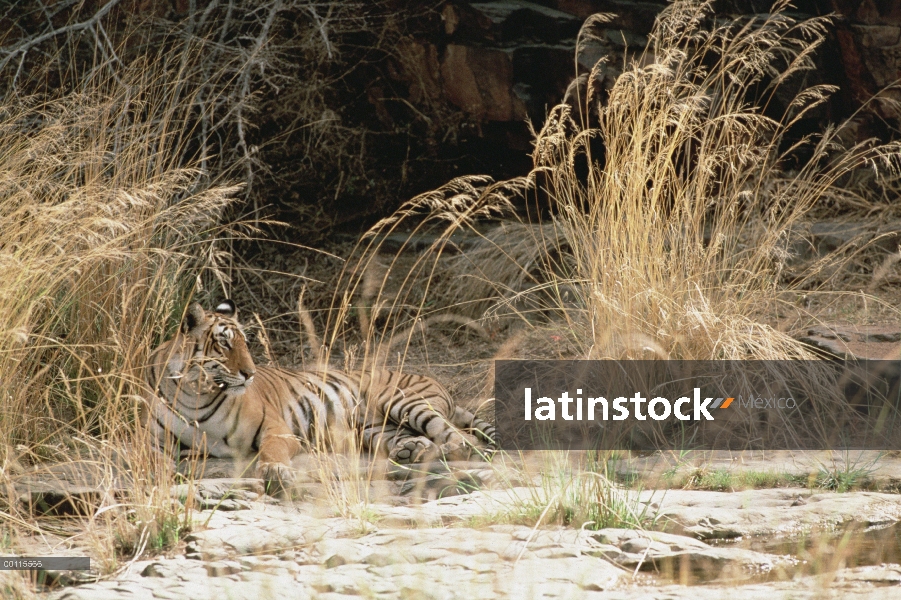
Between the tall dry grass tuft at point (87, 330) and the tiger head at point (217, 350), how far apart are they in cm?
18

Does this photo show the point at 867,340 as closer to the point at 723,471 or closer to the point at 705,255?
the point at 705,255

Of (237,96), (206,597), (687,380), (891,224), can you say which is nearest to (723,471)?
(687,380)

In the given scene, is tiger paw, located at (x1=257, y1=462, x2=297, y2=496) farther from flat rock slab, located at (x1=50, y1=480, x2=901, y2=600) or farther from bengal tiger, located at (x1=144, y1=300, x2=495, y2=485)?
flat rock slab, located at (x1=50, y1=480, x2=901, y2=600)

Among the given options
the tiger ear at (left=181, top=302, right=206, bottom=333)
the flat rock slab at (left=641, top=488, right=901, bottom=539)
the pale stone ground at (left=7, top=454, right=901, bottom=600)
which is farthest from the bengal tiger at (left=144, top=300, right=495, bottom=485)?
the flat rock slab at (left=641, top=488, right=901, bottom=539)

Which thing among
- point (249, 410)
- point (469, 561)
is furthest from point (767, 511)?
point (249, 410)

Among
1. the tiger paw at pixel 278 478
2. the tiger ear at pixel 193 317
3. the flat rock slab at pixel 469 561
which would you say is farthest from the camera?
the tiger ear at pixel 193 317

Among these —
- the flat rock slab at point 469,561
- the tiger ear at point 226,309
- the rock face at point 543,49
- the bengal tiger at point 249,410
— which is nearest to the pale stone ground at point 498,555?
the flat rock slab at point 469,561

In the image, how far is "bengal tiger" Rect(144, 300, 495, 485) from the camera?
185 inches

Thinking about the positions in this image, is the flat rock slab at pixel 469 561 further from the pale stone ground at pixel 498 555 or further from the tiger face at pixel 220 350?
the tiger face at pixel 220 350

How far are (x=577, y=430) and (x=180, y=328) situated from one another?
6.43ft

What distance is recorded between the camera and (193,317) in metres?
4.71

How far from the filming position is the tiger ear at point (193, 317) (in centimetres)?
468

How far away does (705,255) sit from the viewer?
4984 millimetres

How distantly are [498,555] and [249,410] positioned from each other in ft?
6.66
